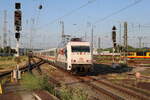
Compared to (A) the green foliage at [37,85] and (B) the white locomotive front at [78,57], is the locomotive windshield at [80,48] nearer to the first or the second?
(B) the white locomotive front at [78,57]

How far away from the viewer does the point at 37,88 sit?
13.1 meters

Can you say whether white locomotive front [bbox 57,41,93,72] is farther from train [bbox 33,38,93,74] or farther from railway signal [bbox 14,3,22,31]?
railway signal [bbox 14,3,22,31]

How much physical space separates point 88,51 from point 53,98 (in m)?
12.6

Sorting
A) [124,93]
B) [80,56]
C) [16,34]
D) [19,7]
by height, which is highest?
[19,7]

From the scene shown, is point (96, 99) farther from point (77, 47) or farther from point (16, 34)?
point (77, 47)

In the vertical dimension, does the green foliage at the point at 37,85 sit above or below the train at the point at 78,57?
below

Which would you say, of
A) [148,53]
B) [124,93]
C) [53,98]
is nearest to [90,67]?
[124,93]

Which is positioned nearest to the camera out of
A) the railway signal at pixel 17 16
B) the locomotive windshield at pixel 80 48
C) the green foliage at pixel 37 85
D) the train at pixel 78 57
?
the green foliage at pixel 37 85

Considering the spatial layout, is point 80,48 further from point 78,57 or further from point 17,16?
point 17,16

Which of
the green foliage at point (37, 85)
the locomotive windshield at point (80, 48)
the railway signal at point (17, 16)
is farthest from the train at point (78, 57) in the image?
the green foliage at point (37, 85)

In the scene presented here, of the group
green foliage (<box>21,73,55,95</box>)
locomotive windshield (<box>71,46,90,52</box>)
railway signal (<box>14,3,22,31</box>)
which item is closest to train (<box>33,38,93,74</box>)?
locomotive windshield (<box>71,46,90,52</box>)

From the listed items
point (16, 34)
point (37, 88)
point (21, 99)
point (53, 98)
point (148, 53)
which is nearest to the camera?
point (53, 98)

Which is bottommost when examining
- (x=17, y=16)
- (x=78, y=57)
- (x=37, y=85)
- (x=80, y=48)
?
(x=37, y=85)

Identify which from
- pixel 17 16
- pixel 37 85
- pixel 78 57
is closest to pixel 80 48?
pixel 78 57
